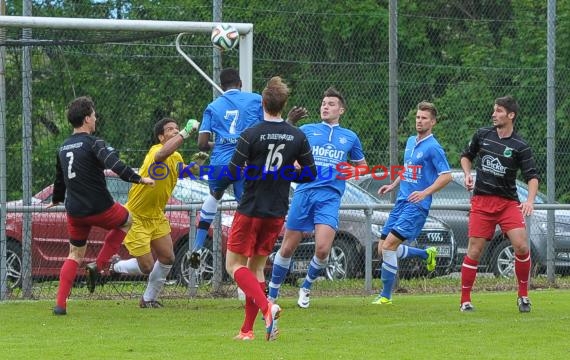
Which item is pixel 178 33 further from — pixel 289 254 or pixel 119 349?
pixel 119 349

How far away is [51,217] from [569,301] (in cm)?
588

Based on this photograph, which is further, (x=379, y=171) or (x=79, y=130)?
(x=379, y=171)

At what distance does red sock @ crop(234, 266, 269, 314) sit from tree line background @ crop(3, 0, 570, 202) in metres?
4.84

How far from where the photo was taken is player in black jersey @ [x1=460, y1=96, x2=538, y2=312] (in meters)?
12.0

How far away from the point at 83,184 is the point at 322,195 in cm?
237

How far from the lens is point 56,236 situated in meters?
14.7

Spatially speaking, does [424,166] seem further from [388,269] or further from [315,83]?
[315,83]

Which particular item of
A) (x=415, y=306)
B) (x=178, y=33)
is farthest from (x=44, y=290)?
(x=415, y=306)

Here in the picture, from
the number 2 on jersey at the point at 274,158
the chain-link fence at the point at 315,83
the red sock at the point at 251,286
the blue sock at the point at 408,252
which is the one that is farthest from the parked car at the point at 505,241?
the red sock at the point at 251,286

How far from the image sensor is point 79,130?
39.2ft

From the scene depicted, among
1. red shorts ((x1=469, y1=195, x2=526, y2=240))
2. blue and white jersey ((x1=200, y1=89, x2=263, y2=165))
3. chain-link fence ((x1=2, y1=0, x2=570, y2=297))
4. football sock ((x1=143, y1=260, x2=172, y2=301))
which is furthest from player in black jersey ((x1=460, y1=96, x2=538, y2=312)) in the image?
chain-link fence ((x1=2, y1=0, x2=570, y2=297))

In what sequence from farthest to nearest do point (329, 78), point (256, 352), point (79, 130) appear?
point (329, 78)
point (79, 130)
point (256, 352)

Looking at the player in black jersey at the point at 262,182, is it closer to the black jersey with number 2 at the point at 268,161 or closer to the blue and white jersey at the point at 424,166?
the black jersey with number 2 at the point at 268,161

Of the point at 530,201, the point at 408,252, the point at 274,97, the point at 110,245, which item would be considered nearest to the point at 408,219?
the point at 408,252
